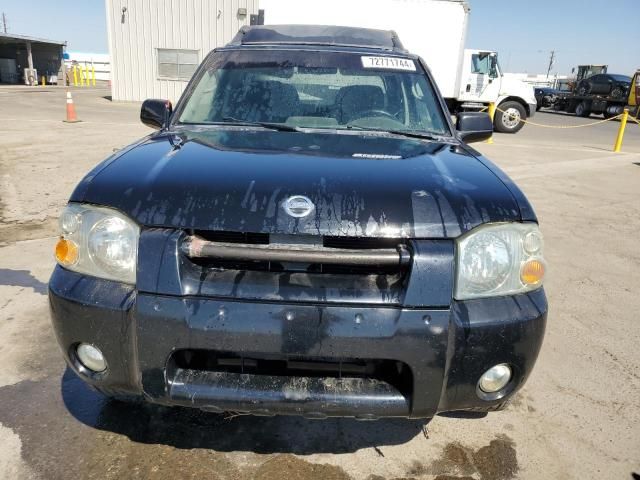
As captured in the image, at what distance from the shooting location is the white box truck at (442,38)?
14.2 metres

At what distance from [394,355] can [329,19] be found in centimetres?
1433

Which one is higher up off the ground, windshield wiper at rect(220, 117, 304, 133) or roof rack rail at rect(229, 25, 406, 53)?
roof rack rail at rect(229, 25, 406, 53)

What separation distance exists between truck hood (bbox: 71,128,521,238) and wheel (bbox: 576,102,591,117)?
95.5ft

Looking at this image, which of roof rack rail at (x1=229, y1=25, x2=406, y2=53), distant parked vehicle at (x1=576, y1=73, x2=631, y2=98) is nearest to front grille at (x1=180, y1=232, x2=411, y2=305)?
roof rack rail at (x1=229, y1=25, x2=406, y2=53)

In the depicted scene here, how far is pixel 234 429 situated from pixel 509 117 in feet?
54.8

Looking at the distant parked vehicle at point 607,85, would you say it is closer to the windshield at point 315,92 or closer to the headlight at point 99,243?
the windshield at point 315,92

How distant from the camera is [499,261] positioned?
1806 mm

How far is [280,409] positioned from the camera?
5.62ft

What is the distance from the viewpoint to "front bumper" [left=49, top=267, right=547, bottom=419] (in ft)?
5.42

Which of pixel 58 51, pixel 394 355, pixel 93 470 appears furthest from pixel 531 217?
pixel 58 51

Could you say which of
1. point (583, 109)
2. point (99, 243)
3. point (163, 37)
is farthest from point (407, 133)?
point (583, 109)

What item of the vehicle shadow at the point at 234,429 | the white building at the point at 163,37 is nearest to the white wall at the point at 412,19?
the white building at the point at 163,37

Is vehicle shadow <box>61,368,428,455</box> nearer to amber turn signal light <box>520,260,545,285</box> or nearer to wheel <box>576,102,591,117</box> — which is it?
amber turn signal light <box>520,260,545,285</box>

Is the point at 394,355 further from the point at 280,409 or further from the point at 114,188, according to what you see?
the point at 114,188
